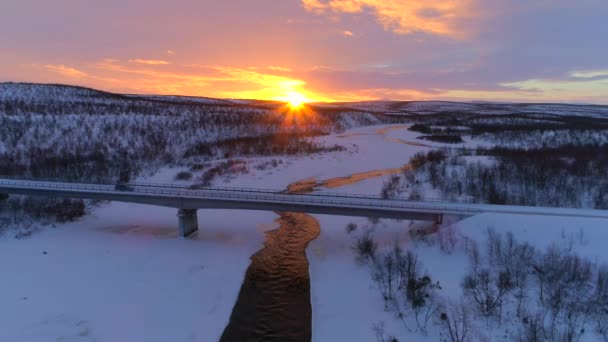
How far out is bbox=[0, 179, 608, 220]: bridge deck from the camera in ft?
103

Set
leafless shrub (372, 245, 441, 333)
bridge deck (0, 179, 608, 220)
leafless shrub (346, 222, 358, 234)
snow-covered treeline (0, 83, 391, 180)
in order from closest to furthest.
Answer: leafless shrub (372, 245, 441, 333) < bridge deck (0, 179, 608, 220) < leafless shrub (346, 222, 358, 234) < snow-covered treeline (0, 83, 391, 180)

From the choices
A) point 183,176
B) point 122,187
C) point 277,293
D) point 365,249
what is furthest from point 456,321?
point 183,176

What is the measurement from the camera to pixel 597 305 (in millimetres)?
20812

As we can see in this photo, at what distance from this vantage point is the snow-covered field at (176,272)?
21547 millimetres

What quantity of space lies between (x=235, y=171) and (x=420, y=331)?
46925mm

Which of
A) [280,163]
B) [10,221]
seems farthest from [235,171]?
[10,221]

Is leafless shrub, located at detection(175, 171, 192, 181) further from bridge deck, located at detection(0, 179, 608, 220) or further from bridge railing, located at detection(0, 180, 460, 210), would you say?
bridge deck, located at detection(0, 179, 608, 220)

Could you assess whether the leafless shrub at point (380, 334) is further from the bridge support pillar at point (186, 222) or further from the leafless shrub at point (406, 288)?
the bridge support pillar at point (186, 222)

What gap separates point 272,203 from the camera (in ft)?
112

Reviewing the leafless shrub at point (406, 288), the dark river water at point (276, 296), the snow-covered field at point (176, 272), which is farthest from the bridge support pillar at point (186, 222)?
the leafless shrub at point (406, 288)

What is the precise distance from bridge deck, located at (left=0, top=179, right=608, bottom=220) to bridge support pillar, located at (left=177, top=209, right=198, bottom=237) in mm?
624

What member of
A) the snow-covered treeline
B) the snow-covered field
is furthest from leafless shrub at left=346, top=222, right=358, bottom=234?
the snow-covered treeline

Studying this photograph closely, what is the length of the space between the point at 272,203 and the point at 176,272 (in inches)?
387

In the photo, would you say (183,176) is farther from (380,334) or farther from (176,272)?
(380,334)
